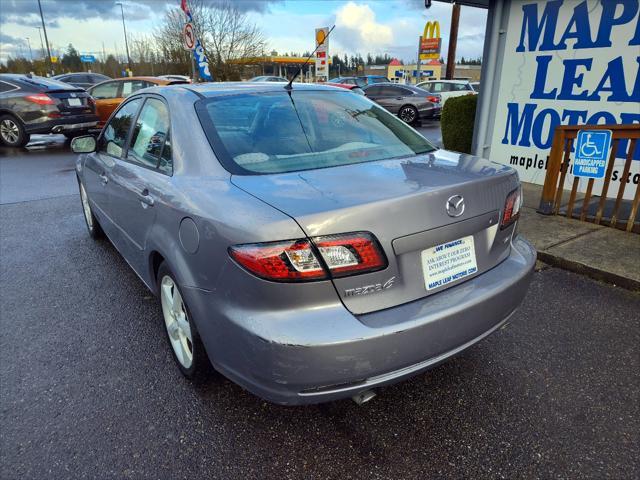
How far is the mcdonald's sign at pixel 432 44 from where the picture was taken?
101 feet

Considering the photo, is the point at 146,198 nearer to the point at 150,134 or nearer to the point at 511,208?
the point at 150,134

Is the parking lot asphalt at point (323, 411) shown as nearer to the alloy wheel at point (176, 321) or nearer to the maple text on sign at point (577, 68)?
the alloy wheel at point (176, 321)

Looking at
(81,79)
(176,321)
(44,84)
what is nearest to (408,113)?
(44,84)

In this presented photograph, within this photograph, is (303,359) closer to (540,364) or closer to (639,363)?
(540,364)

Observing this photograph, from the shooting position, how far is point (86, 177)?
4.26 meters

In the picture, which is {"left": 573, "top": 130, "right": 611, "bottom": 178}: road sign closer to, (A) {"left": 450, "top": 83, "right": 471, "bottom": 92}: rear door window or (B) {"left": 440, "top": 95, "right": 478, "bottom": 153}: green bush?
(B) {"left": 440, "top": 95, "right": 478, "bottom": 153}: green bush

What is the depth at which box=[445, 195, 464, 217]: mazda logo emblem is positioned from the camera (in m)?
1.94

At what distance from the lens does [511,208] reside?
2314 millimetres

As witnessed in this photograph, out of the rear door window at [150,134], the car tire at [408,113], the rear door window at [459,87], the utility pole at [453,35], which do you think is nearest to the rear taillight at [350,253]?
the rear door window at [150,134]

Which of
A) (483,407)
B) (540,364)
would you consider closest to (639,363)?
(540,364)

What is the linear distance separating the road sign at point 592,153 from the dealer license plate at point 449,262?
11.1 ft

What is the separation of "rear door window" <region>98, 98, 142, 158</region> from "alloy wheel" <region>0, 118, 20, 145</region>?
943cm

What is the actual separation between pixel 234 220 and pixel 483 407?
158 centimetres

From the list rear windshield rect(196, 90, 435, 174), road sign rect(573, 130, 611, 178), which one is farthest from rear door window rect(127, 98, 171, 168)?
road sign rect(573, 130, 611, 178)
